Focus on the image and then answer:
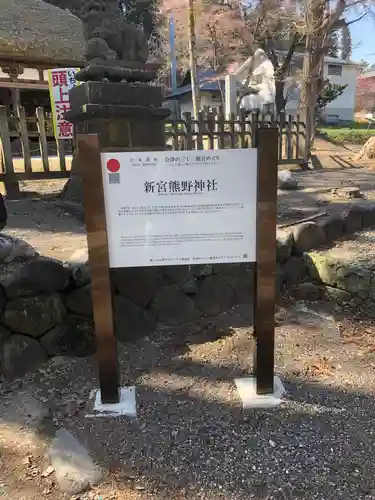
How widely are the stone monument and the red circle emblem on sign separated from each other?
6.03 ft

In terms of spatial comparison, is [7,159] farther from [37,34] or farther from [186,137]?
[37,34]

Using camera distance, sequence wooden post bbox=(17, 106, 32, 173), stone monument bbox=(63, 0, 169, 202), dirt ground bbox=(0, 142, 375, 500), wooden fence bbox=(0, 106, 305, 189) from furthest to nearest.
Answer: wooden post bbox=(17, 106, 32, 173), wooden fence bbox=(0, 106, 305, 189), stone monument bbox=(63, 0, 169, 202), dirt ground bbox=(0, 142, 375, 500)

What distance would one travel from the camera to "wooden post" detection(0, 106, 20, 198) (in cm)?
559

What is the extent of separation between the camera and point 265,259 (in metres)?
2.28

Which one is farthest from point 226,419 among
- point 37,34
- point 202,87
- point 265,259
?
point 202,87

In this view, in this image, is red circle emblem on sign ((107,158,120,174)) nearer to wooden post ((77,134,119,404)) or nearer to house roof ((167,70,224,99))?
wooden post ((77,134,119,404))

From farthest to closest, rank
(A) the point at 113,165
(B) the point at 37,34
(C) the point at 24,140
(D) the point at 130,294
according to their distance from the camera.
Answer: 1. (B) the point at 37,34
2. (C) the point at 24,140
3. (D) the point at 130,294
4. (A) the point at 113,165

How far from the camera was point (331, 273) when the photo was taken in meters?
3.70

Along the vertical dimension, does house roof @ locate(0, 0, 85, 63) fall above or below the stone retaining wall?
above

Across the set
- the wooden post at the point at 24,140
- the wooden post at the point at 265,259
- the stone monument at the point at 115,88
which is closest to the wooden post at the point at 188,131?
the wooden post at the point at 24,140

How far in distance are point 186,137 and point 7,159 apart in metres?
3.08

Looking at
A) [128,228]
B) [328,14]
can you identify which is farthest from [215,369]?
[328,14]

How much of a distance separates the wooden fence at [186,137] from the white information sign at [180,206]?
385 centimetres

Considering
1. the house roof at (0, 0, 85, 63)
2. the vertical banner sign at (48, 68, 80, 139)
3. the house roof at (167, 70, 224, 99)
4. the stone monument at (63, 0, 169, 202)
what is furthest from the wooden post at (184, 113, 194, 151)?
the house roof at (167, 70, 224, 99)
